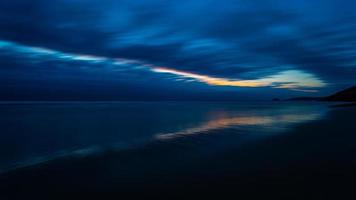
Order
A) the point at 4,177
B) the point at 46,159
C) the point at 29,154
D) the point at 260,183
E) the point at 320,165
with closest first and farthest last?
the point at 260,183 < the point at 4,177 < the point at 320,165 < the point at 46,159 < the point at 29,154

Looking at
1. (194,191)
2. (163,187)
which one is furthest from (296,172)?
(163,187)

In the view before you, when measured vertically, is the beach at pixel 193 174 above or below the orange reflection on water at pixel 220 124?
below

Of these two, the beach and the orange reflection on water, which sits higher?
the orange reflection on water

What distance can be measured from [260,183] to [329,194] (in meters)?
1.97

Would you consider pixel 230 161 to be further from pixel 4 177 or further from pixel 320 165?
pixel 4 177

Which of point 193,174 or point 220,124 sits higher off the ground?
point 220,124

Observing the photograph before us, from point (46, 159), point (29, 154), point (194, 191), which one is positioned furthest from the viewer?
point (29, 154)

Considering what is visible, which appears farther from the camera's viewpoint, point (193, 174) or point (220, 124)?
point (220, 124)

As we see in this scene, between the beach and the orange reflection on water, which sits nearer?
the beach

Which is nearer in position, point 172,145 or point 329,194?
point 329,194

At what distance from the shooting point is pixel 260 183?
8.55 m

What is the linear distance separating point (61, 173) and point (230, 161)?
7097 mm

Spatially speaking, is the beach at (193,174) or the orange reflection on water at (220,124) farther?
the orange reflection on water at (220,124)

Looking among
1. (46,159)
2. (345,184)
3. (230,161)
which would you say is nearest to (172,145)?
(230,161)
